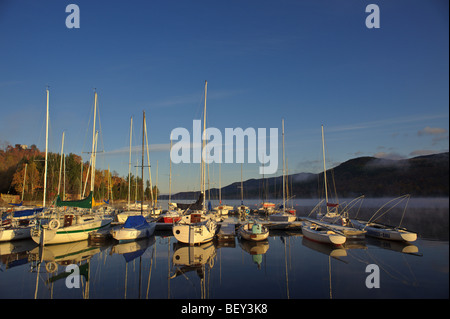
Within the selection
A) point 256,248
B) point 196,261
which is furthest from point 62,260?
point 256,248

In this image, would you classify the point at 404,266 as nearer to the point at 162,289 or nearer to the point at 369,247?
the point at 369,247

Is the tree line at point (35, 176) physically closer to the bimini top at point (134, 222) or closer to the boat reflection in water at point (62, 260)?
the bimini top at point (134, 222)

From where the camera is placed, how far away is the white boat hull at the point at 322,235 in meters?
26.2

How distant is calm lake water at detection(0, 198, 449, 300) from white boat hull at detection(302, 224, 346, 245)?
89 centimetres

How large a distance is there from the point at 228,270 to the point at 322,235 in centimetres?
1334

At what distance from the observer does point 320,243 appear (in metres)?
28.6

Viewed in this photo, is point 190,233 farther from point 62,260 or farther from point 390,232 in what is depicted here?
point 390,232

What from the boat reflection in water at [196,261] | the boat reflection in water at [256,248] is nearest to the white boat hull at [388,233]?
the boat reflection in water at [256,248]

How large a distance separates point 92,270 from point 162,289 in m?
6.84

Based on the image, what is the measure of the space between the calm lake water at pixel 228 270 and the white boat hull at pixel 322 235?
2.90ft

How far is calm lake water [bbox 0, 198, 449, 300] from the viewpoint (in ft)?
47.3

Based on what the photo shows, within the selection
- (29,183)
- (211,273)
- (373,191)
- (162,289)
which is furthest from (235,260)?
(373,191)

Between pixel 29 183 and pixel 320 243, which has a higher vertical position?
pixel 29 183

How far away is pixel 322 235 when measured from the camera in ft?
91.2
